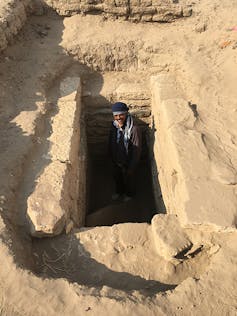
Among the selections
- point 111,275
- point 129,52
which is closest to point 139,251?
point 111,275

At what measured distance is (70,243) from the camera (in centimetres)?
296

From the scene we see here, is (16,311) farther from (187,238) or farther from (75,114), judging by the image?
(75,114)

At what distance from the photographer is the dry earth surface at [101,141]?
238 centimetres

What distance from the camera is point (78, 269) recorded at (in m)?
2.79

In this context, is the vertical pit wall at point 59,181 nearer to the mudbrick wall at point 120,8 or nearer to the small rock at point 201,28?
the mudbrick wall at point 120,8

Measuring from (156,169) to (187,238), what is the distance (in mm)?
2251

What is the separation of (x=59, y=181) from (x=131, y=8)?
405 centimetres

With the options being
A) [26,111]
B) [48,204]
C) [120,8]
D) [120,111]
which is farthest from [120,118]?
[120,8]

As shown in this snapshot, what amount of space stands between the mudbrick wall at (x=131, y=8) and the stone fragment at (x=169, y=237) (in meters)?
4.36

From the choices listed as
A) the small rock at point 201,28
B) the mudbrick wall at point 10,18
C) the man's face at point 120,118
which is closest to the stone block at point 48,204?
the man's face at point 120,118

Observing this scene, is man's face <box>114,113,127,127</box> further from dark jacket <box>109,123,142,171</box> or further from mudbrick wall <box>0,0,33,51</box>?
mudbrick wall <box>0,0,33,51</box>

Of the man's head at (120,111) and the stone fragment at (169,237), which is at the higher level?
the man's head at (120,111)

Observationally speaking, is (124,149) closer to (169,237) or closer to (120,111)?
(120,111)

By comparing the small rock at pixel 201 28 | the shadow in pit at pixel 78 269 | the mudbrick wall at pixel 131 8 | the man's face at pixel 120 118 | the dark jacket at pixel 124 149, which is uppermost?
the mudbrick wall at pixel 131 8
